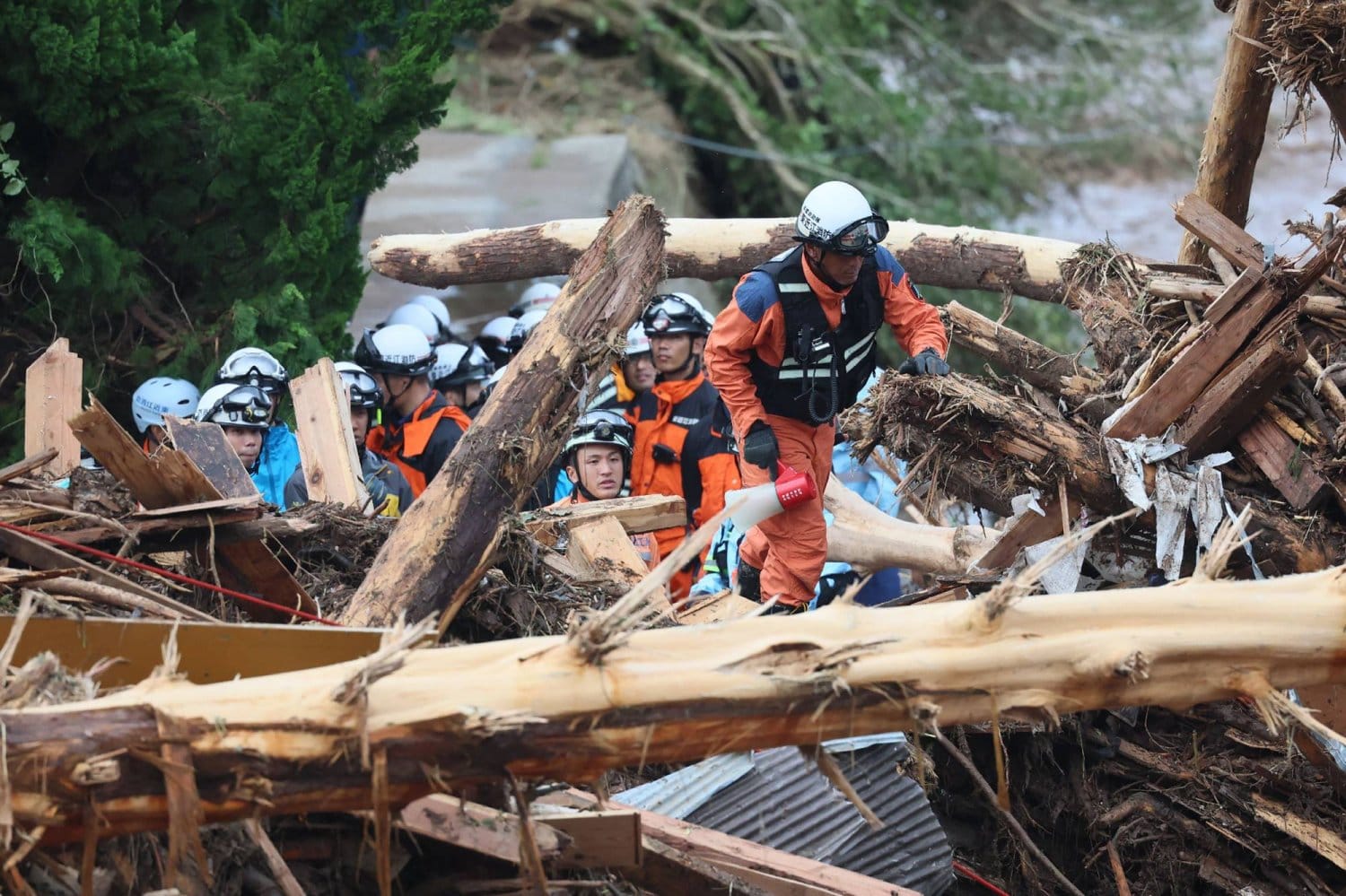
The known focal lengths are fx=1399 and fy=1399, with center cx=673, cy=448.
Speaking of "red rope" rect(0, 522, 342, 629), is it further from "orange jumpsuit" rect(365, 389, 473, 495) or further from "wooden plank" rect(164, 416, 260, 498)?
"orange jumpsuit" rect(365, 389, 473, 495)

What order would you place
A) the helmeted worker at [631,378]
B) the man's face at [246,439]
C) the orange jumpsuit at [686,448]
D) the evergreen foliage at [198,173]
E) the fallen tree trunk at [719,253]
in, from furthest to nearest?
the helmeted worker at [631,378]
the fallen tree trunk at [719,253]
the orange jumpsuit at [686,448]
the evergreen foliage at [198,173]
the man's face at [246,439]

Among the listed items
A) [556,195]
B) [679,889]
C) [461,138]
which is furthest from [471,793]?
[461,138]

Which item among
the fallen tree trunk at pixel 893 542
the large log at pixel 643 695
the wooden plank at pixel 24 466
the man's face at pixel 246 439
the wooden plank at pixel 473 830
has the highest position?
the large log at pixel 643 695

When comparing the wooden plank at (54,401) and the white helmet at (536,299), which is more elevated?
the wooden plank at (54,401)

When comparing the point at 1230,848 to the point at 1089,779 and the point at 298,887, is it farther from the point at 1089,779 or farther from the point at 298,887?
the point at 298,887

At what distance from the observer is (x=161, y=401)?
24.3ft

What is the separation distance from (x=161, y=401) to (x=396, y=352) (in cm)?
129

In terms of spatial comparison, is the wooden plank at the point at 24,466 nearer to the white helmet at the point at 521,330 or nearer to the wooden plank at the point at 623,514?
the wooden plank at the point at 623,514

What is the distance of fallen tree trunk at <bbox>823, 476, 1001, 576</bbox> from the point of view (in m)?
7.16

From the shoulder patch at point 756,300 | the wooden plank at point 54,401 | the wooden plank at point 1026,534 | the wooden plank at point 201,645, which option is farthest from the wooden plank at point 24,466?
the wooden plank at point 1026,534

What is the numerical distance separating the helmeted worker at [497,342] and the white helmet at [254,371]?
2522 millimetres

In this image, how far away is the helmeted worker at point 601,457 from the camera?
23.3ft

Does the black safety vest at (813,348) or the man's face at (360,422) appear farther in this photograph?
the man's face at (360,422)

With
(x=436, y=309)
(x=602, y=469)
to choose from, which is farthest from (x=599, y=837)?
(x=436, y=309)
